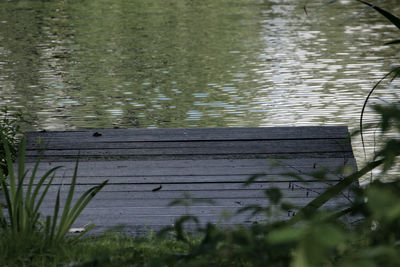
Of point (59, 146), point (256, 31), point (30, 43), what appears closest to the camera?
point (59, 146)

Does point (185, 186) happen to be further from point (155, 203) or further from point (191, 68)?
point (191, 68)

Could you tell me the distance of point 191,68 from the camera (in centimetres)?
992

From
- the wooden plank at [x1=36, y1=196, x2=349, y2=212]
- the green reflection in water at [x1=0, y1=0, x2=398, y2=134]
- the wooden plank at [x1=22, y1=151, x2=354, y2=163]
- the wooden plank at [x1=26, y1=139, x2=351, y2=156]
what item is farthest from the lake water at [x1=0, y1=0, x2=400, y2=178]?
the wooden plank at [x1=22, y1=151, x2=354, y2=163]

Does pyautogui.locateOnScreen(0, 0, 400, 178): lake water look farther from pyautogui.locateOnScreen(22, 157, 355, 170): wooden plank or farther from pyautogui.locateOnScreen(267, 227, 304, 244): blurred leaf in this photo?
pyautogui.locateOnScreen(267, 227, 304, 244): blurred leaf

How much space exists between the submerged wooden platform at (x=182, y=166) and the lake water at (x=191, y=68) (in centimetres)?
105

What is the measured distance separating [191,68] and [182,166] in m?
5.74

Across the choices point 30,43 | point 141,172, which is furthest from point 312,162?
point 30,43

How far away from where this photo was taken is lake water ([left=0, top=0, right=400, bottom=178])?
23.2 feet

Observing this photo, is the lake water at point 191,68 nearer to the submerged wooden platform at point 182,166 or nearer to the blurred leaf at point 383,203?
the submerged wooden platform at point 182,166

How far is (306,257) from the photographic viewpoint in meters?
0.71

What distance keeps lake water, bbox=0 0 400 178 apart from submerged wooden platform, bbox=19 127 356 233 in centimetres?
105

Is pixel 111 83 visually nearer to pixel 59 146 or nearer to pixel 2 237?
pixel 59 146

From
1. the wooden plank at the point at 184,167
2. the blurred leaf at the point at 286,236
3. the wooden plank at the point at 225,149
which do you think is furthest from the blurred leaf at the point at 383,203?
the wooden plank at the point at 225,149

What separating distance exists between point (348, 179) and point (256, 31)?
12516 mm
